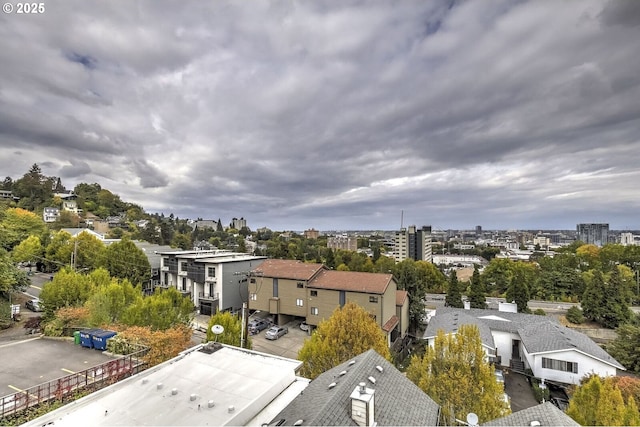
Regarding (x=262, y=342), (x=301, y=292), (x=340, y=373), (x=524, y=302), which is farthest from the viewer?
(x=524, y=302)

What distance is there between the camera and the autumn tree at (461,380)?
13492 mm

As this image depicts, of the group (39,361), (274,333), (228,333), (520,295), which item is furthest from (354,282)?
(39,361)

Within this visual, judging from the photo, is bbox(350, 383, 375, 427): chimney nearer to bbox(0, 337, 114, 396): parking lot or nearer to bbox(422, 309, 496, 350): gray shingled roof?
bbox(0, 337, 114, 396): parking lot

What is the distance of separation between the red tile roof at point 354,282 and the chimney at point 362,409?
22109mm

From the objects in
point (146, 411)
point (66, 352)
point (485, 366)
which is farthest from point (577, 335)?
point (66, 352)

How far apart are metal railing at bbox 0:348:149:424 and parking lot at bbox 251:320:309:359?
1277 cm

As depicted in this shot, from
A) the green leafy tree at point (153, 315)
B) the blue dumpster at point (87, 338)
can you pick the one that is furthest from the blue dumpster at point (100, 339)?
the green leafy tree at point (153, 315)

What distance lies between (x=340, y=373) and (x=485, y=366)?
23.6ft

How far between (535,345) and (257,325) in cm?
2772

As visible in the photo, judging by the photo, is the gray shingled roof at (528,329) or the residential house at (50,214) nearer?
the gray shingled roof at (528,329)

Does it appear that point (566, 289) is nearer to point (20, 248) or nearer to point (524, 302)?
point (524, 302)

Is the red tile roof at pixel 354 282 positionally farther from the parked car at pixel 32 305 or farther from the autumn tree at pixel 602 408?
the parked car at pixel 32 305

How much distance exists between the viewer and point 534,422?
9.79 m

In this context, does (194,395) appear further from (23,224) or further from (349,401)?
(23,224)
